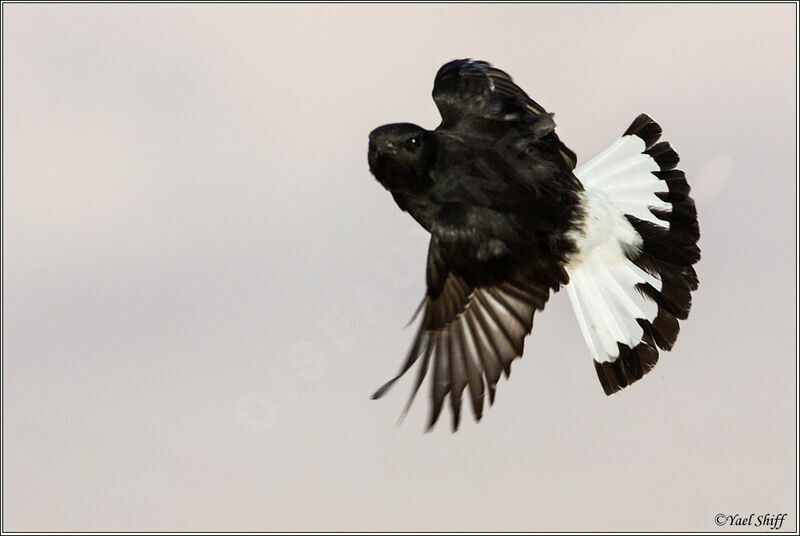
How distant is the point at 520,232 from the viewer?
6.36m

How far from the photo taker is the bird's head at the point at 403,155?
19.4 feet

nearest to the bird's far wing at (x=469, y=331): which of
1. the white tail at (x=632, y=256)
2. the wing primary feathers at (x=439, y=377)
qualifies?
Result: the wing primary feathers at (x=439, y=377)

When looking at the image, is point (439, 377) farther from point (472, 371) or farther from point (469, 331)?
point (469, 331)

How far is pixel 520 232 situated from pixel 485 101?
0.95 m

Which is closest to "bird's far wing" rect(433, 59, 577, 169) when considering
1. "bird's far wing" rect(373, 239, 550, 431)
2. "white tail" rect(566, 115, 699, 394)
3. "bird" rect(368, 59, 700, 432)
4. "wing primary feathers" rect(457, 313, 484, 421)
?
"bird" rect(368, 59, 700, 432)

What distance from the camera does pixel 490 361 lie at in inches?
255

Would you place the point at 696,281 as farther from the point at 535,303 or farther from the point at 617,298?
the point at 535,303

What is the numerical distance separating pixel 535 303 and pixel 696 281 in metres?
1.27

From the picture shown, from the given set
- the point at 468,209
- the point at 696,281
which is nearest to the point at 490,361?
the point at 468,209

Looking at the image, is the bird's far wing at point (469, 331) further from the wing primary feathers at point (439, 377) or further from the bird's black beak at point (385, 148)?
the bird's black beak at point (385, 148)

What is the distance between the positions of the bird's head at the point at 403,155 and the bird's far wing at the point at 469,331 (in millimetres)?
597

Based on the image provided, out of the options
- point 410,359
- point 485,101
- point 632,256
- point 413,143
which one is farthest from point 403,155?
point 632,256

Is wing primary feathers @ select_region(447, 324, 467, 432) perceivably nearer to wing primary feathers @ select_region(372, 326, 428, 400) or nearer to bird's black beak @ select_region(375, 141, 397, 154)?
wing primary feathers @ select_region(372, 326, 428, 400)

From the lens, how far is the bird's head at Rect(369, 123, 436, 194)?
5922 mm
